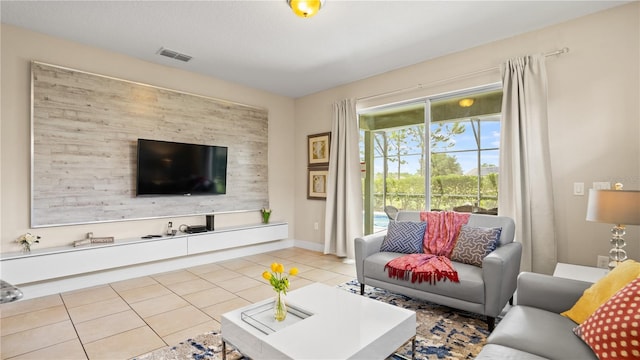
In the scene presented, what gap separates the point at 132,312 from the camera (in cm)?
275

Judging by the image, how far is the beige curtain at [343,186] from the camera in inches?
183

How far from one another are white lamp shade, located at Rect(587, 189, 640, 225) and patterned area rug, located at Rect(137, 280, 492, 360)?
45.2 inches

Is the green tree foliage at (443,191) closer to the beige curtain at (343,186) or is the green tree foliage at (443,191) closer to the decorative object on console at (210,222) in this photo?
the beige curtain at (343,186)

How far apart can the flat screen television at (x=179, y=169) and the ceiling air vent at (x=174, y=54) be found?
1063 millimetres

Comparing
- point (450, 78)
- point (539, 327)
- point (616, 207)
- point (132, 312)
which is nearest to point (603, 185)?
point (616, 207)

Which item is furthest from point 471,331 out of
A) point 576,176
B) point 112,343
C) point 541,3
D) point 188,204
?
point 188,204

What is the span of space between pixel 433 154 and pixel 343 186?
1392mm

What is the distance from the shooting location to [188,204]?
436cm

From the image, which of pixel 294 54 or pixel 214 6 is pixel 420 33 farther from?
pixel 214 6

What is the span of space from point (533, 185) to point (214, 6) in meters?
3.44

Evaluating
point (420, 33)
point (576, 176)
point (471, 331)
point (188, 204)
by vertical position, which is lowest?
point (471, 331)

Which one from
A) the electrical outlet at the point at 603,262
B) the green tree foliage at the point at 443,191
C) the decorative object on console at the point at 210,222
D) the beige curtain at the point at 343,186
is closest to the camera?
the electrical outlet at the point at 603,262

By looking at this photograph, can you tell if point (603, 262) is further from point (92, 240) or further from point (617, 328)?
point (92, 240)

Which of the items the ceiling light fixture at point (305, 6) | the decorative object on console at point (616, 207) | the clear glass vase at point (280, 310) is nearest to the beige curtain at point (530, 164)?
the decorative object on console at point (616, 207)
